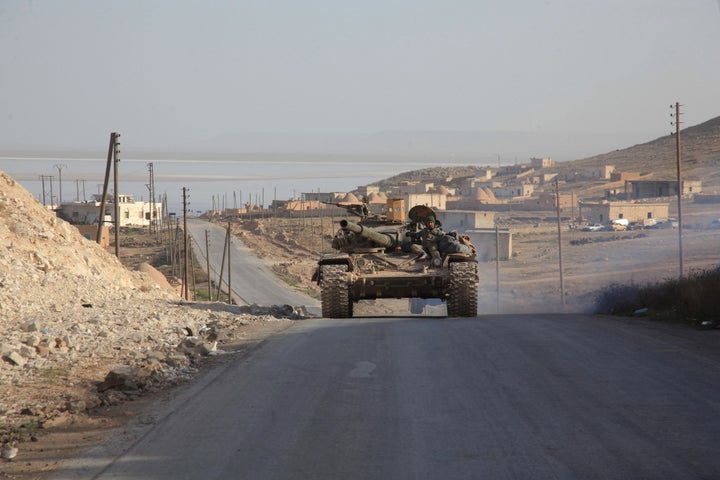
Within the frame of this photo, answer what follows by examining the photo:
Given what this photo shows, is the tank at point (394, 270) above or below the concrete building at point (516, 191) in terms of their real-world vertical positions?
below

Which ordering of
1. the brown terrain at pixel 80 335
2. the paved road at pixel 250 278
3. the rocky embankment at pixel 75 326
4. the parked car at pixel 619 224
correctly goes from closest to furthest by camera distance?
A: the brown terrain at pixel 80 335 → the rocky embankment at pixel 75 326 → the paved road at pixel 250 278 → the parked car at pixel 619 224

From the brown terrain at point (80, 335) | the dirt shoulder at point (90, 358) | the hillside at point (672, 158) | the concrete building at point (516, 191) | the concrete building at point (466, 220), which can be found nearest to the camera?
the dirt shoulder at point (90, 358)

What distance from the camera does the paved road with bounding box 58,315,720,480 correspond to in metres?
6.52

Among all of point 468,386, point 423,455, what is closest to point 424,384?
point 468,386

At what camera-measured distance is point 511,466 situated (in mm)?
6438

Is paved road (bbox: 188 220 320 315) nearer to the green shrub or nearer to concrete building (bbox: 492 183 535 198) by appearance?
the green shrub

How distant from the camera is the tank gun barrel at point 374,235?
810 inches

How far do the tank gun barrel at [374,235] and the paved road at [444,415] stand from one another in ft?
26.5

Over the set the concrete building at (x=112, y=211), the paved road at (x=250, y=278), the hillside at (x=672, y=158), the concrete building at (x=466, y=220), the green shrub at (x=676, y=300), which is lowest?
the paved road at (x=250, y=278)

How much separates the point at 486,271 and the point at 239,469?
50.6 metres

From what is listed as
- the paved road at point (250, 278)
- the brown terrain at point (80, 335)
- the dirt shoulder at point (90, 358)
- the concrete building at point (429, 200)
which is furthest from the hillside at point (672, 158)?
the dirt shoulder at point (90, 358)

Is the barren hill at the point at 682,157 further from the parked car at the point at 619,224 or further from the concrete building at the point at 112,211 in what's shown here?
the concrete building at the point at 112,211

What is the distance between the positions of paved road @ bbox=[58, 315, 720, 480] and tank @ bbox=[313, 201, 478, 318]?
7.13m

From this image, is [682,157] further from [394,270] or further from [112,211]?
[394,270]
